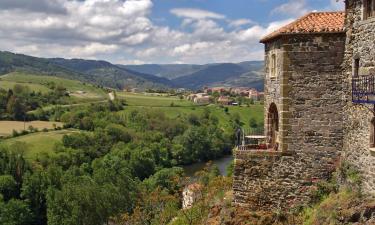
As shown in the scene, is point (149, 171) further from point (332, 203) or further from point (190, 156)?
point (332, 203)

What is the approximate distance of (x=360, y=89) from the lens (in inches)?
698

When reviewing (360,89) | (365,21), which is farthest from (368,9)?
(360,89)

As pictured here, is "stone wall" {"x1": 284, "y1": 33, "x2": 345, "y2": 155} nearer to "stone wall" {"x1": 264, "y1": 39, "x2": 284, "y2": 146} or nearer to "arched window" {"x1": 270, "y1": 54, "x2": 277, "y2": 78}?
"stone wall" {"x1": 264, "y1": 39, "x2": 284, "y2": 146}

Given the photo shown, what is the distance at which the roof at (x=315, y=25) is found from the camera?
64.2 ft

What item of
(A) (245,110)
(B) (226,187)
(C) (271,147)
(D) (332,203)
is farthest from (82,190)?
(A) (245,110)

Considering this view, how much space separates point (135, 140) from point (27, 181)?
175 ft

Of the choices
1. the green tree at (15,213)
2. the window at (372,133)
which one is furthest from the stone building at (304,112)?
the green tree at (15,213)

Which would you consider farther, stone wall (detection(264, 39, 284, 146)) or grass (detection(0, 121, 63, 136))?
grass (detection(0, 121, 63, 136))

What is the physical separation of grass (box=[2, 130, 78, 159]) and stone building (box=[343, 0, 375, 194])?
8285 cm

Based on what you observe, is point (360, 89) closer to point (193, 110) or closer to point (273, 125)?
point (273, 125)

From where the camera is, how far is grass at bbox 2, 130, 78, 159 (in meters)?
97.9

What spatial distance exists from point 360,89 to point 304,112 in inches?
110

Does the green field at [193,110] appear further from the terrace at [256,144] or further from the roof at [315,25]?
the roof at [315,25]

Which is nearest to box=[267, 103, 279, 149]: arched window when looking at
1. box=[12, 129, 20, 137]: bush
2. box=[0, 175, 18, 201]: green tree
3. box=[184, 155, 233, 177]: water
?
box=[0, 175, 18, 201]: green tree
